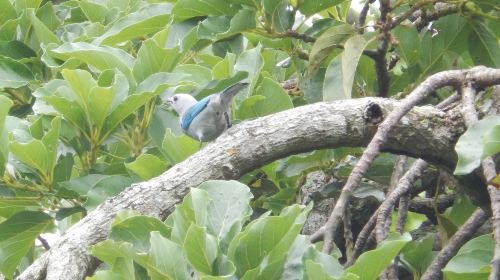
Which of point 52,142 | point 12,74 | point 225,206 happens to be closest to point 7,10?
point 12,74

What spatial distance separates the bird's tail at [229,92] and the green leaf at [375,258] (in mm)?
1465

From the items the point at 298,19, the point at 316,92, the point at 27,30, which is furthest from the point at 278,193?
the point at 27,30

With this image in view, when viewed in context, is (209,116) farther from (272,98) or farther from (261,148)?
(261,148)

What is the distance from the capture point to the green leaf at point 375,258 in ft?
7.39

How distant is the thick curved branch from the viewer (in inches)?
108

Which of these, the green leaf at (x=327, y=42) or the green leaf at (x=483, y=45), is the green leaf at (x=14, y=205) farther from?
the green leaf at (x=483, y=45)

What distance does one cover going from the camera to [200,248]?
7.29 feet

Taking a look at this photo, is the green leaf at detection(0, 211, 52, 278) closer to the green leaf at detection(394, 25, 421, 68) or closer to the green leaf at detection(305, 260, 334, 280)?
the green leaf at detection(394, 25, 421, 68)

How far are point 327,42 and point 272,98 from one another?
0.97 feet

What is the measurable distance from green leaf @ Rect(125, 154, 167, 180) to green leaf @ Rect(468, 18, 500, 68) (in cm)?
131

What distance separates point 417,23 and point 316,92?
55 centimetres

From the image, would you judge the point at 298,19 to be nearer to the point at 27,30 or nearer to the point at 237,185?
the point at 27,30

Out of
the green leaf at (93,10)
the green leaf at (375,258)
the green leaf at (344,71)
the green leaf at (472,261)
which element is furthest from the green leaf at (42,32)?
the green leaf at (375,258)

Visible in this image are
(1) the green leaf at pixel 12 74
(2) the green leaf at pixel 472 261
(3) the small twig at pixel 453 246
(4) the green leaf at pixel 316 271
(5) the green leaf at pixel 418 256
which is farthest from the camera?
(1) the green leaf at pixel 12 74
